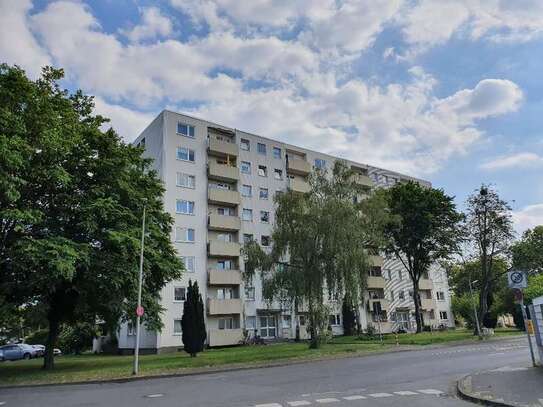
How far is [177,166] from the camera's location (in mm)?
45312

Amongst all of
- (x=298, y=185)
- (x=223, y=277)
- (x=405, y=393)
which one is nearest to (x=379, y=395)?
(x=405, y=393)

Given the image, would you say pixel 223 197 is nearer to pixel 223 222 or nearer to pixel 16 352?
pixel 223 222

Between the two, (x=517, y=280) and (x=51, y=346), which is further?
(x=51, y=346)

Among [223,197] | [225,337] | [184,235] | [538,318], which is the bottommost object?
[225,337]

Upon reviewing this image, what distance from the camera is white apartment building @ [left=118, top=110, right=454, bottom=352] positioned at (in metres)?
42.4

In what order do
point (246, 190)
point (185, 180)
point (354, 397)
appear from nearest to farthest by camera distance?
point (354, 397)
point (185, 180)
point (246, 190)

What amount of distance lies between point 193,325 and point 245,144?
84.2 feet

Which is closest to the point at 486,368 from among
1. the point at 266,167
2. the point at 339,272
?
the point at 339,272

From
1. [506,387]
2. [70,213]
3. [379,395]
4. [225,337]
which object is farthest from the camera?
[225,337]

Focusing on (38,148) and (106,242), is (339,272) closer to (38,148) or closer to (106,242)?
(106,242)

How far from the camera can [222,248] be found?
44.6m

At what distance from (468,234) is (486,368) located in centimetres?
3006

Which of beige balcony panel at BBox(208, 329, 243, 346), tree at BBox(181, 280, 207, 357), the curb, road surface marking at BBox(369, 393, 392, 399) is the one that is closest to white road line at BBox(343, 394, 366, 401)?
road surface marking at BBox(369, 393, 392, 399)

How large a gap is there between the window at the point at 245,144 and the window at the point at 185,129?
6.14m
